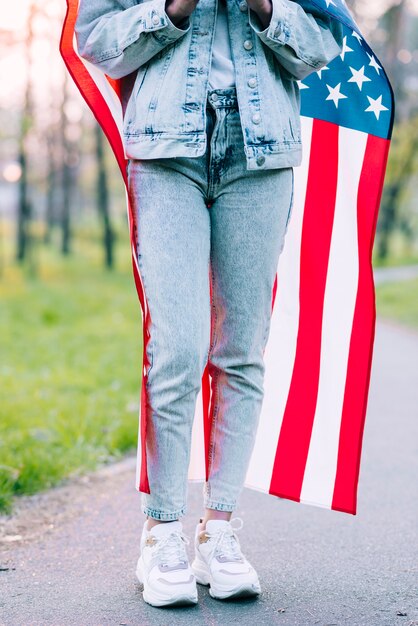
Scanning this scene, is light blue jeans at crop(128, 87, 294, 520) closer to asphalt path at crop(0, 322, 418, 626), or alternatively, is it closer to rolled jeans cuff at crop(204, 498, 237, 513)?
rolled jeans cuff at crop(204, 498, 237, 513)

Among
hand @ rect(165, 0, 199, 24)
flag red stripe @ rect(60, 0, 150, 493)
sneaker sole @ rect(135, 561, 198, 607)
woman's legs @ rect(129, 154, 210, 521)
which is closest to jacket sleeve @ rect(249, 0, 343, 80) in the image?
hand @ rect(165, 0, 199, 24)

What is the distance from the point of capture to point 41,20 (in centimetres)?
1777

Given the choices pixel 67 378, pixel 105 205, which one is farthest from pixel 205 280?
pixel 105 205

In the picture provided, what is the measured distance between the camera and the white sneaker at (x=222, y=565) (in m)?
2.45

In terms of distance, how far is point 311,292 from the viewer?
10.1 ft

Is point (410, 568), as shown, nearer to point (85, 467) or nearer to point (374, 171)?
point (374, 171)

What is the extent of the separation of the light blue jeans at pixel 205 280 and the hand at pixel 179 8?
0.76 feet

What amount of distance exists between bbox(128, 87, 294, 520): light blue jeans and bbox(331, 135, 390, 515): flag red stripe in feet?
1.60

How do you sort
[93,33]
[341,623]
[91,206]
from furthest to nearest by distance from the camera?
[91,206], [93,33], [341,623]

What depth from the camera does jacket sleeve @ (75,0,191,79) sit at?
237cm

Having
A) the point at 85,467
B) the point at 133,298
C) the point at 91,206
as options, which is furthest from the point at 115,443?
the point at 91,206

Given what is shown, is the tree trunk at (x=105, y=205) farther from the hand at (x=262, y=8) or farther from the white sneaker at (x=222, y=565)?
the hand at (x=262, y=8)

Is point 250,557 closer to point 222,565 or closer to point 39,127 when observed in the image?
point 222,565

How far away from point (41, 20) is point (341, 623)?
17271mm
